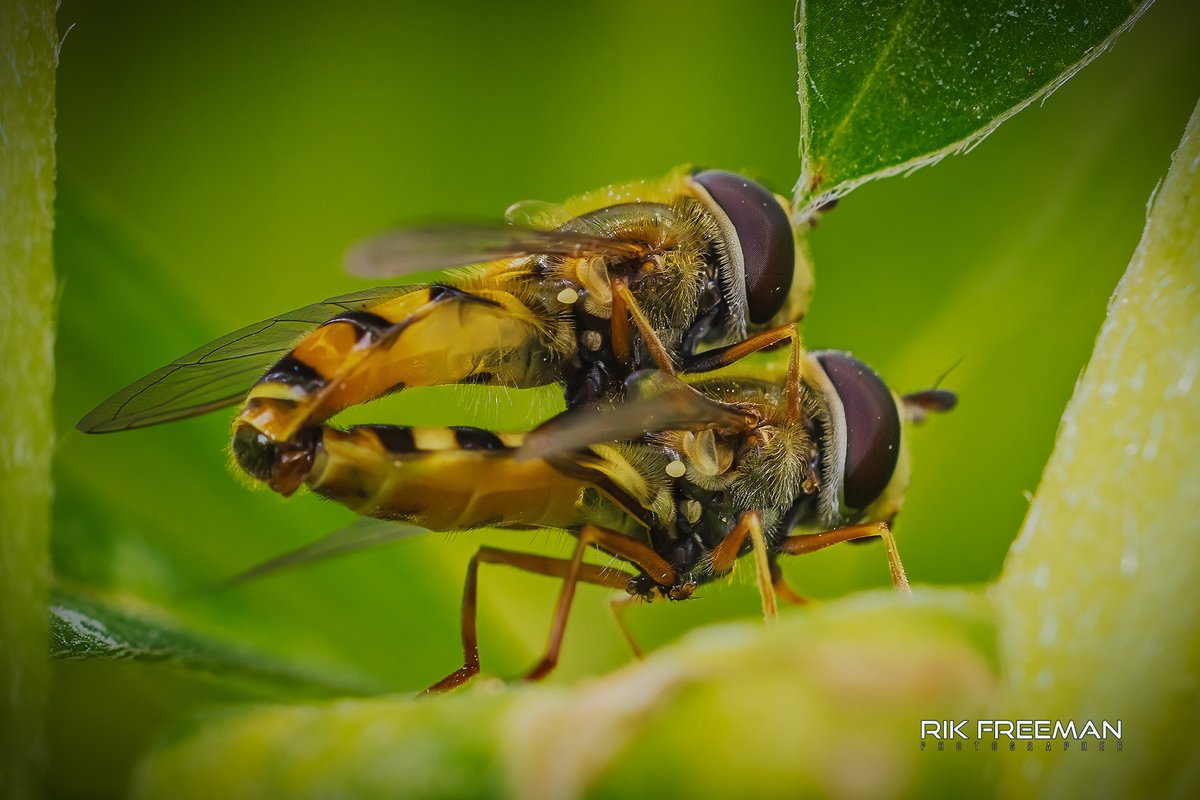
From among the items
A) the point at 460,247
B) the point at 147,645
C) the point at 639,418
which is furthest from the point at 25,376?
the point at 639,418

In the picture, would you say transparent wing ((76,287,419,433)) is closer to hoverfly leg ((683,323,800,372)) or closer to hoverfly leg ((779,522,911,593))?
hoverfly leg ((683,323,800,372))

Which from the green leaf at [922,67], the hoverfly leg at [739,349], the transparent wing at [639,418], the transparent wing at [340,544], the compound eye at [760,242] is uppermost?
the green leaf at [922,67]

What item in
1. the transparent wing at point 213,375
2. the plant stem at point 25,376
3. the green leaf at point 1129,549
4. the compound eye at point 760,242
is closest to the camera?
the green leaf at point 1129,549

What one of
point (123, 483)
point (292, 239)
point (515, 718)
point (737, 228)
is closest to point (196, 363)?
point (123, 483)

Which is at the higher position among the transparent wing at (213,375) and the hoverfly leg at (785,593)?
the transparent wing at (213,375)

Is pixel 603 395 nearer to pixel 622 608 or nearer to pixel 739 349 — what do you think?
pixel 739 349

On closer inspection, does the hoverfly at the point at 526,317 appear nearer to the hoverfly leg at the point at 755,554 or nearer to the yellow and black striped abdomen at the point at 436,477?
the yellow and black striped abdomen at the point at 436,477

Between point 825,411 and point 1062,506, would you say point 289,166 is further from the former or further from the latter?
point 1062,506

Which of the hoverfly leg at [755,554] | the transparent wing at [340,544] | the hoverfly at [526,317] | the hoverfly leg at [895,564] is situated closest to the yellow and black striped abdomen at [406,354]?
the hoverfly at [526,317]
